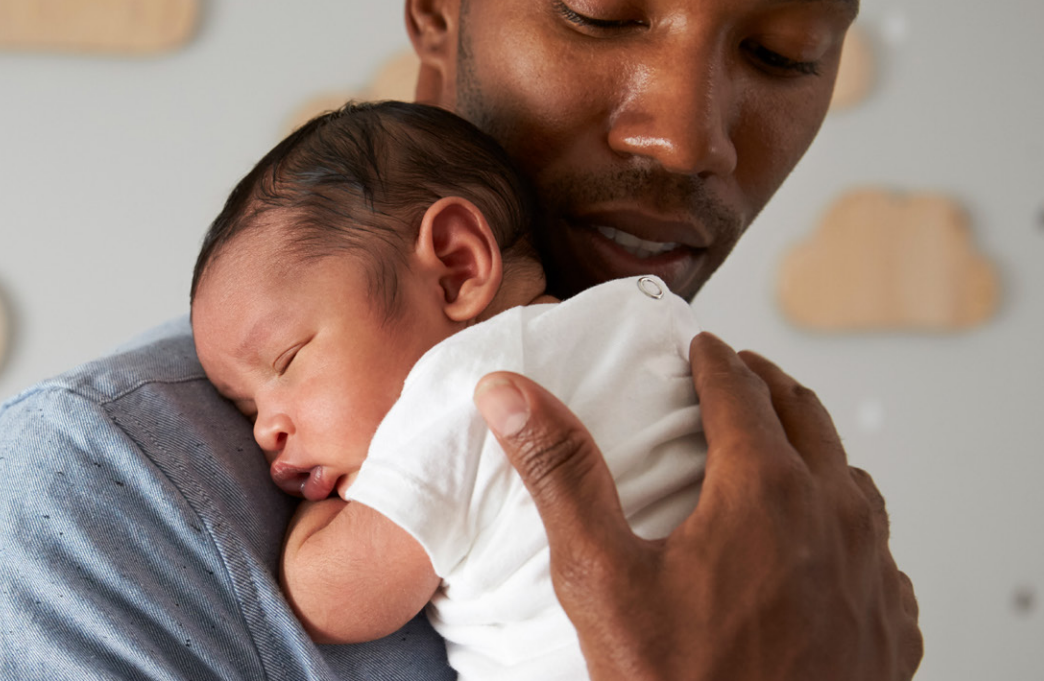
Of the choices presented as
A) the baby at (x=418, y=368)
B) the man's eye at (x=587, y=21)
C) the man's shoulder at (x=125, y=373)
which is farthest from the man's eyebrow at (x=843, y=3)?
the man's shoulder at (x=125, y=373)

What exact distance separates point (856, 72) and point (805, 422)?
→ 217cm

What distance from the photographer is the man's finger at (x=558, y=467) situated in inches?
24.7

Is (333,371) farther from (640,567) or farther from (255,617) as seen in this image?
(640,567)

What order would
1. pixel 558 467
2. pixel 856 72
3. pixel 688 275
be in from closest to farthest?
pixel 558 467, pixel 688 275, pixel 856 72

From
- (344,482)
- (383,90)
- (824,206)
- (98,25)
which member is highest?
(344,482)

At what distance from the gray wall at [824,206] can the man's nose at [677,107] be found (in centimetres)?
169

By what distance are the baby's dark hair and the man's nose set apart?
17 centimetres

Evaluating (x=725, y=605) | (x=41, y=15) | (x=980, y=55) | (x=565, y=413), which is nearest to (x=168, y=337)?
(x=565, y=413)

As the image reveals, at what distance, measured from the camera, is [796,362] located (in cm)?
275

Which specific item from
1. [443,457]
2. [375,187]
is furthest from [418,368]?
[375,187]

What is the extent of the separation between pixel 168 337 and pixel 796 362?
2.16 metres

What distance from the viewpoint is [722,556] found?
66cm

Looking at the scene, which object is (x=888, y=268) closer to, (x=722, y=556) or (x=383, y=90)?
(x=383, y=90)

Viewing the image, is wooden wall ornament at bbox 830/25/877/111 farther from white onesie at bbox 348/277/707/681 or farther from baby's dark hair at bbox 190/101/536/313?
white onesie at bbox 348/277/707/681
